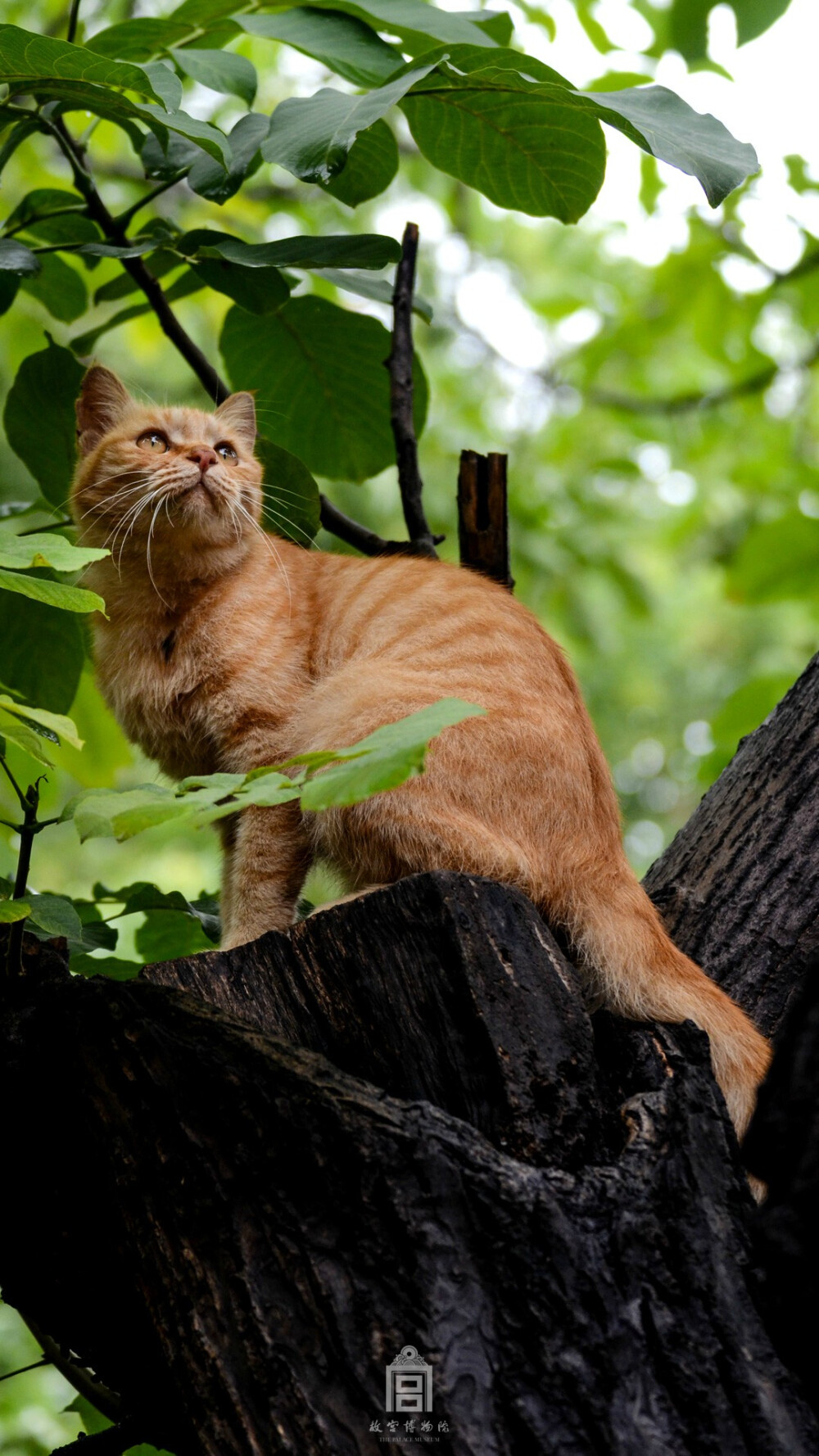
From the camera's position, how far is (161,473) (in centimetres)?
271

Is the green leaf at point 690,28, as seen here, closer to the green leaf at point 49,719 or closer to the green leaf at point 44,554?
the green leaf at point 44,554

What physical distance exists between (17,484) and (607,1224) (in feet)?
13.9

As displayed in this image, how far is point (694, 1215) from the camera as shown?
137 centimetres

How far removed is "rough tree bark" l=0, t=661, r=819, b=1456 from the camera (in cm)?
125

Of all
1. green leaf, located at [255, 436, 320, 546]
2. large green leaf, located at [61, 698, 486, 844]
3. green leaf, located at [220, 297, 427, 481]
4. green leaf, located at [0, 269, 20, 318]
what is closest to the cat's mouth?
green leaf, located at [255, 436, 320, 546]

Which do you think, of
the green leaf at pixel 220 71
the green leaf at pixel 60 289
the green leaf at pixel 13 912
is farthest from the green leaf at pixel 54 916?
the green leaf at pixel 60 289

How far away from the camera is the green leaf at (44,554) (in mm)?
1280

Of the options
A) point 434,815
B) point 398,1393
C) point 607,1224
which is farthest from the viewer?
point 434,815

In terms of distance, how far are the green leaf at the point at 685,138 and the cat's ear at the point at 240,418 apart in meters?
1.31

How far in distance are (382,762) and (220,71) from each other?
5.51 ft

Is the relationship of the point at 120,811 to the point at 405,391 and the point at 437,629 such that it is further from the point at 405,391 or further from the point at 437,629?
the point at 405,391

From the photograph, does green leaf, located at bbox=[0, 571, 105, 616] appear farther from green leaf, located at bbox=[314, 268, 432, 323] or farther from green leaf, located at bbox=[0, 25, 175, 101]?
green leaf, located at bbox=[314, 268, 432, 323]

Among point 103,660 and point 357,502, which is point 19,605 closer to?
point 103,660

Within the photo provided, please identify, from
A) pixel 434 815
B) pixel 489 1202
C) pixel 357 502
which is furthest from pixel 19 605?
pixel 357 502
